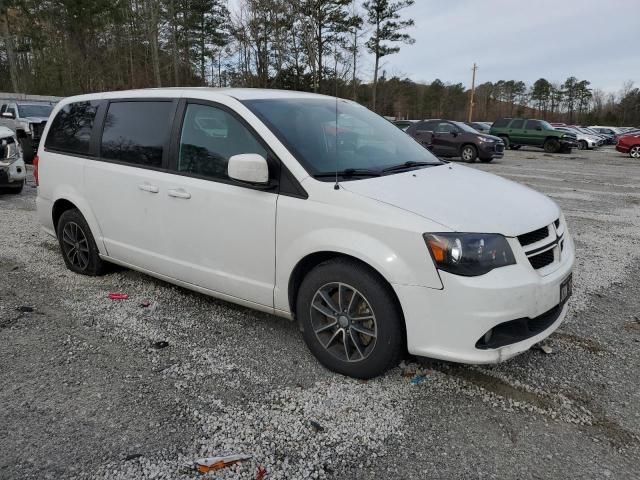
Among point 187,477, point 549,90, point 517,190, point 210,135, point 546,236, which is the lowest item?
point 187,477

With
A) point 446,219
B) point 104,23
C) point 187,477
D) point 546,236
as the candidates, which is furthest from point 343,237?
point 104,23

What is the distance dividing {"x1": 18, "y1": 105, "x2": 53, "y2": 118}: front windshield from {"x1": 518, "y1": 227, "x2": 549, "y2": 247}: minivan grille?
17.7m

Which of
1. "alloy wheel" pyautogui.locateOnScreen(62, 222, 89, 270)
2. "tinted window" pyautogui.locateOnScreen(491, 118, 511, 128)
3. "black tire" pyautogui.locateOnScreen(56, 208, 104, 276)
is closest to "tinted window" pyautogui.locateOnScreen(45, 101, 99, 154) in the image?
"black tire" pyautogui.locateOnScreen(56, 208, 104, 276)

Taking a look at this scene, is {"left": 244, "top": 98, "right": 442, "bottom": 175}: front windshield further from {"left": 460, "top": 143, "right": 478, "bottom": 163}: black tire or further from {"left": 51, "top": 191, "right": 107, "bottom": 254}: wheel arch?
{"left": 460, "top": 143, "right": 478, "bottom": 163}: black tire

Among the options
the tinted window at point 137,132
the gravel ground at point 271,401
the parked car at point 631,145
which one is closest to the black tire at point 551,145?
the parked car at point 631,145

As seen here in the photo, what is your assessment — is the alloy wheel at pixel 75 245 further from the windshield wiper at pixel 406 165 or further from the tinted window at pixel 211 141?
the windshield wiper at pixel 406 165

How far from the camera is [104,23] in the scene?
37.5 metres

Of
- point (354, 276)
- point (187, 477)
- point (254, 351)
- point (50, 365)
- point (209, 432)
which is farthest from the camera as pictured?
point (254, 351)

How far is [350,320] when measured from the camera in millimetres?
2898

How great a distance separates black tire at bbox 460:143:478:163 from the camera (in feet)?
60.6

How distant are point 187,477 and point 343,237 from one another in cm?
144

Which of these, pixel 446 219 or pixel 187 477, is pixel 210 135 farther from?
pixel 187 477

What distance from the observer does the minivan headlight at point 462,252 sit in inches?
100

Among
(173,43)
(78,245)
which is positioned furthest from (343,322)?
(173,43)
